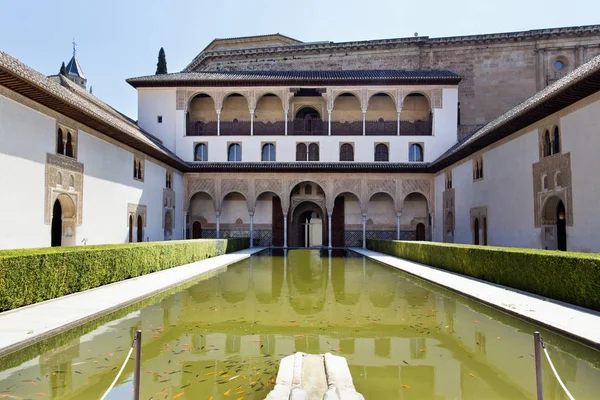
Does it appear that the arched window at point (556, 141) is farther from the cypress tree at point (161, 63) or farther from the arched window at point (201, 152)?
the cypress tree at point (161, 63)

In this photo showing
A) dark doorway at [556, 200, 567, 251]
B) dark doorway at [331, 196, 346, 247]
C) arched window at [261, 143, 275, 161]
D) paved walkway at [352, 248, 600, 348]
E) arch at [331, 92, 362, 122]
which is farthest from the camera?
arch at [331, 92, 362, 122]

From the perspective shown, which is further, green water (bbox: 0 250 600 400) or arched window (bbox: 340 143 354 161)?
arched window (bbox: 340 143 354 161)

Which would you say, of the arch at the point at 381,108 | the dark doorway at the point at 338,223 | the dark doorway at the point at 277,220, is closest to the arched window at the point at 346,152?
the dark doorway at the point at 338,223

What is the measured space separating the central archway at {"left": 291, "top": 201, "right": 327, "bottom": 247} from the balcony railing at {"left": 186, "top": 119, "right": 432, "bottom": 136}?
4.48 m

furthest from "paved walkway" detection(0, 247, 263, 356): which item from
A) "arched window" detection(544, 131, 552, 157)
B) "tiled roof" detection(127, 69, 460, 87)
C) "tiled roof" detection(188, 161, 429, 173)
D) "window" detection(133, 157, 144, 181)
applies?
"tiled roof" detection(127, 69, 460, 87)

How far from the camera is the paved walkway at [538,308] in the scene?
5312 millimetres

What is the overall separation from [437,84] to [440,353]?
74.4 feet

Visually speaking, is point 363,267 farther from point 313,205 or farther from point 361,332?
point 313,205

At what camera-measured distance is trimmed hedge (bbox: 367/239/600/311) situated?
6.84 m

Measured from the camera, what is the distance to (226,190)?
25.3m

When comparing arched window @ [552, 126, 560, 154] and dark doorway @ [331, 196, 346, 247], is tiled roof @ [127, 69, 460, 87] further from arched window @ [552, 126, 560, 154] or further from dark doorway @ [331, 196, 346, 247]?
arched window @ [552, 126, 560, 154]

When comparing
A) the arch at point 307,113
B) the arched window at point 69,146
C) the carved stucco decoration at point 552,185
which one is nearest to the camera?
the carved stucco decoration at point 552,185

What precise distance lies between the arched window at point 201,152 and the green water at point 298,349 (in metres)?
18.5

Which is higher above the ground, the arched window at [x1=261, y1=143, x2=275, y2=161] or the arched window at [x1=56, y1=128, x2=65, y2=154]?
the arched window at [x1=261, y1=143, x2=275, y2=161]
